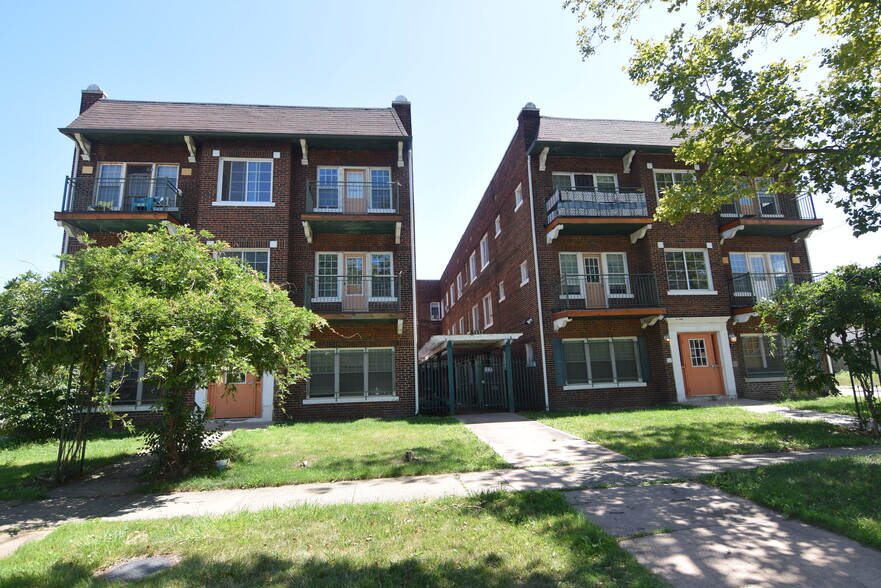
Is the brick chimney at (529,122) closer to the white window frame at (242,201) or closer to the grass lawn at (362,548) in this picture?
the white window frame at (242,201)

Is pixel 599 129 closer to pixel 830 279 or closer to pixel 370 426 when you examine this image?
pixel 830 279

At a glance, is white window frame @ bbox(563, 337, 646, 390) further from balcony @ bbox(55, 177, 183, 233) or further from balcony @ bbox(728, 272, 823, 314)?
balcony @ bbox(55, 177, 183, 233)

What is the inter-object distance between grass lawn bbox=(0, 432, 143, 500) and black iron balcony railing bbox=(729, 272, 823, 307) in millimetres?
18650

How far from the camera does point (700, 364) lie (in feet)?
53.9

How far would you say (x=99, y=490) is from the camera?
6.71 metres

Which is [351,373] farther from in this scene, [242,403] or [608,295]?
[608,295]

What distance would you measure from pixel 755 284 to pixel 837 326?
892cm

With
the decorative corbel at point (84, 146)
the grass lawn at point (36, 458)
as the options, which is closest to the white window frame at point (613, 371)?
the grass lawn at point (36, 458)

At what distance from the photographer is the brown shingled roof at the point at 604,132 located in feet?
55.0

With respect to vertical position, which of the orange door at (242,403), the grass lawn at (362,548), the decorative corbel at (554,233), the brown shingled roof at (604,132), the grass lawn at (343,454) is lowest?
the grass lawn at (362,548)

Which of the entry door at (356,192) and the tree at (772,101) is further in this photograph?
the entry door at (356,192)

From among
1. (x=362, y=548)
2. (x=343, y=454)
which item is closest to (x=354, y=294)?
(x=343, y=454)

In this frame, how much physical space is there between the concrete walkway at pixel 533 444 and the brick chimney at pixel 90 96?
17.6 meters

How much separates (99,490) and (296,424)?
6688 millimetres
